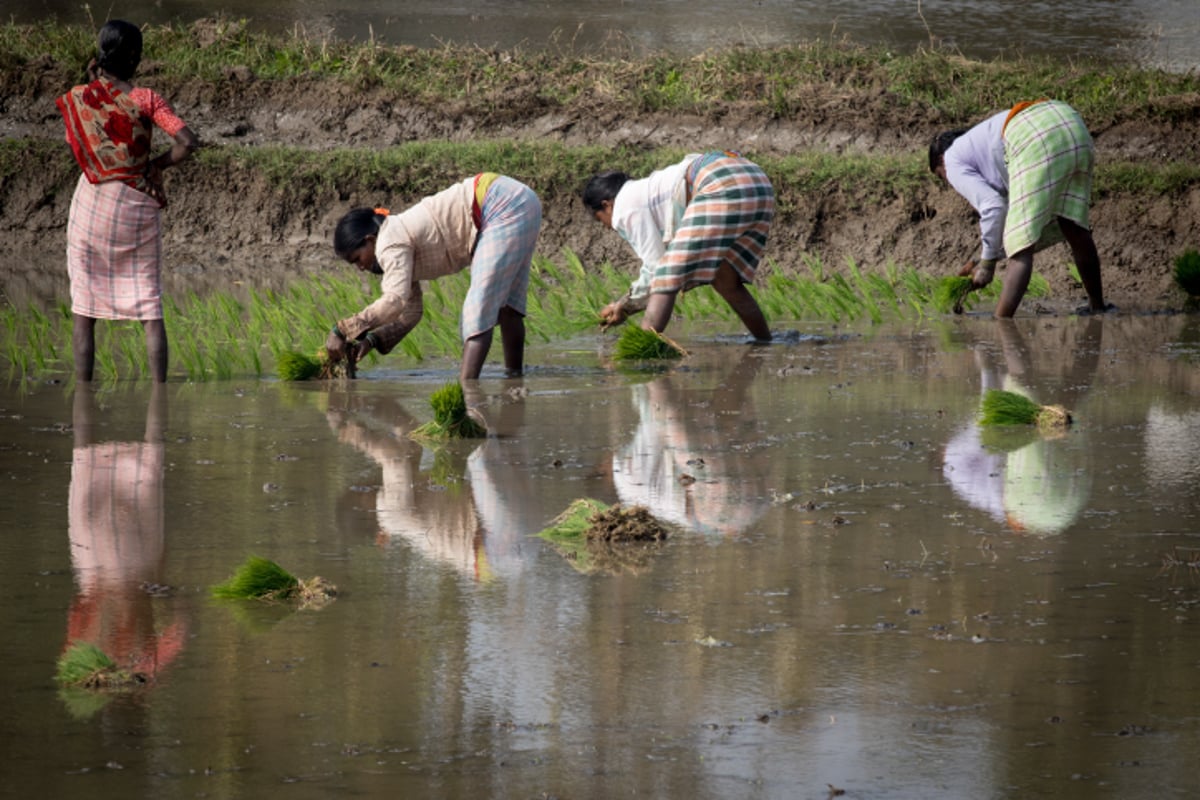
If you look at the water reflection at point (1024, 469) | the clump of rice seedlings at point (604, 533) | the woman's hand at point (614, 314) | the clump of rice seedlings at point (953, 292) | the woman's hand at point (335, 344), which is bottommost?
the clump of rice seedlings at point (604, 533)

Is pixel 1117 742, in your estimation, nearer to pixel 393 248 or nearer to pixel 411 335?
pixel 393 248

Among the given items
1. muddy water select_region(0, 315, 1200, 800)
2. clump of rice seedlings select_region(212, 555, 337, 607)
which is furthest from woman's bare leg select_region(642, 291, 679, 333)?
clump of rice seedlings select_region(212, 555, 337, 607)

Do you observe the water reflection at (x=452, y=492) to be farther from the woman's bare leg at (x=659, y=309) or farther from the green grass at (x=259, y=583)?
the woman's bare leg at (x=659, y=309)

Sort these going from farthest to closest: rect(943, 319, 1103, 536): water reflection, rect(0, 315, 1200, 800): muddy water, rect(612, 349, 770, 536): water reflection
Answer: rect(612, 349, 770, 536): water reflection < rect(943, 319, 1103, 536): water reflection < rect(0, 315, 1200, 800): muddy water

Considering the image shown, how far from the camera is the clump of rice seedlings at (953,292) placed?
372 inches

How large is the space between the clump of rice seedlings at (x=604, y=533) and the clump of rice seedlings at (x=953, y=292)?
5.48 meters

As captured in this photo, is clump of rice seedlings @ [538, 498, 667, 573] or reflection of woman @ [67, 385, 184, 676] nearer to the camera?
reflection of woman @ [67, 385, 184, 676]

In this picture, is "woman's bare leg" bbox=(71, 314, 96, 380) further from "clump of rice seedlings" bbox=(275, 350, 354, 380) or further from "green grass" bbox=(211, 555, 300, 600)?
"green grass" bbox=(211, 555, 300, 600)

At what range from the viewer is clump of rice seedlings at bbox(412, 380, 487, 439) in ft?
18.9

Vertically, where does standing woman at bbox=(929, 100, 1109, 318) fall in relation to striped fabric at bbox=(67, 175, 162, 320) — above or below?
above

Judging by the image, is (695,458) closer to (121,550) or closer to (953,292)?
(121,550)

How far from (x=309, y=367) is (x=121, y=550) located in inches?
124


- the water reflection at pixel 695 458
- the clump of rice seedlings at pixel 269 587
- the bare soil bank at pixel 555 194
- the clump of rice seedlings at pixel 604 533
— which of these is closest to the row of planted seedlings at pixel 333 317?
the bare soil bank at pixel 555 194

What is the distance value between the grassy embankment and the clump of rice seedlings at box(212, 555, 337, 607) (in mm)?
3884
